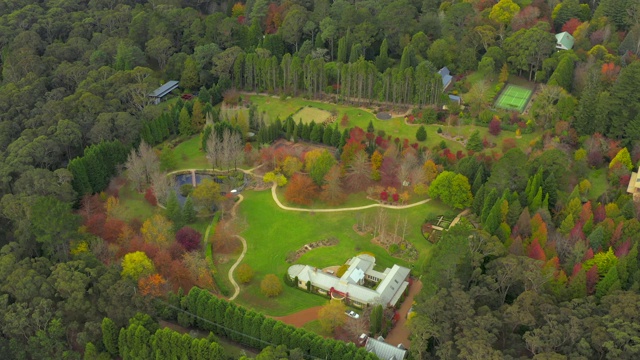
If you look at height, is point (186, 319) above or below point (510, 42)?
below

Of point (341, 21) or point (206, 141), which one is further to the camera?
point (341, 21)

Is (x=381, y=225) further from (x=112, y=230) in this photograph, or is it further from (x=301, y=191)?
(x=112, y=230)

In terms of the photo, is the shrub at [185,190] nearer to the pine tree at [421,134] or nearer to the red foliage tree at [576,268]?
the pine tree at [421,134]

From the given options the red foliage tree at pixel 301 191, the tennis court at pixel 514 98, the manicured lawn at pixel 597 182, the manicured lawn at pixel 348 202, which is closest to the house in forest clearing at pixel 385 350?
the manicured lawn at pixel 348 202

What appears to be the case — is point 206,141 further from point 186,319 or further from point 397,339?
point 397,339

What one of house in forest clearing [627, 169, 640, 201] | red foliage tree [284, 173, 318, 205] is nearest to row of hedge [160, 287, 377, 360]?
red foliage tree [284, 173, 318, 205]

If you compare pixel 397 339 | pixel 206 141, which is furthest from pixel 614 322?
pixel 206 141

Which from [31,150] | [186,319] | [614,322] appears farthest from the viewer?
[31,150]
